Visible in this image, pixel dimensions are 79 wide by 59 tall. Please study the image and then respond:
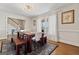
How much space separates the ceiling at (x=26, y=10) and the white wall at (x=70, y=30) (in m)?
0.19

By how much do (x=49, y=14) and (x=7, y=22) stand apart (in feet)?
2.69

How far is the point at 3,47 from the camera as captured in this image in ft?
5.08

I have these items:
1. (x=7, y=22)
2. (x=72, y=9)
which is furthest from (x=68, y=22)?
(x=7, y=22)

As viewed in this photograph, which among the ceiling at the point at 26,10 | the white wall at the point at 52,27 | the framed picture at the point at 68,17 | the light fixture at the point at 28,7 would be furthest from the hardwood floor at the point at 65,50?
the light fixture at the point at 28,7

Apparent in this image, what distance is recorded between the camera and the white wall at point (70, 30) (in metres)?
1.53

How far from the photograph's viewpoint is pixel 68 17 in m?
1.59

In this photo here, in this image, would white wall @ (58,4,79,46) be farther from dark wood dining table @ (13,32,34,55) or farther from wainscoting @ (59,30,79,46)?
dark wood dining table @ (13,32,34,55)

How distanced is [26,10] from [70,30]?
92 centimetres

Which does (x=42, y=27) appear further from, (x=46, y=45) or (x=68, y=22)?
(x=68, y=22)

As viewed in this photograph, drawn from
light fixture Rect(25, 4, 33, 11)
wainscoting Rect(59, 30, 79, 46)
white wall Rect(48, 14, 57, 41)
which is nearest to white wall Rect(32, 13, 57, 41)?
white wall Rect(48, 14, 57, 41)

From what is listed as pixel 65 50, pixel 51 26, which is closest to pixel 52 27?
pixel 51 26

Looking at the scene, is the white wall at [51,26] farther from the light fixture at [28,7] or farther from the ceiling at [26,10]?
the light fixture at [28,7]

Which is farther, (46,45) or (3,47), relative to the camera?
(46,45)

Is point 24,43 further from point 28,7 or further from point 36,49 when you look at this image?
point 28,7
